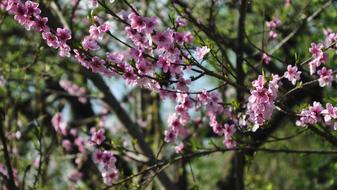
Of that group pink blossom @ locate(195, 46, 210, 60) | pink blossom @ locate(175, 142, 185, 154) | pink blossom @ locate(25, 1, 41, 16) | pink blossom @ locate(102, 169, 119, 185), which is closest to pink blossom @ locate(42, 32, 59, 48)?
pink blossom @ locate(25, 1, 41, 16)

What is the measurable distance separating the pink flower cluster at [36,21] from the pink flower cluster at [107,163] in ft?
3.80

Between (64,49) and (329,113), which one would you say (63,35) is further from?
(329,113)

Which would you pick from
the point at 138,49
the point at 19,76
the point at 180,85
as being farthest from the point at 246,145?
the point at 19,76

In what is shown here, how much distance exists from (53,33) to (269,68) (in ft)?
11.4

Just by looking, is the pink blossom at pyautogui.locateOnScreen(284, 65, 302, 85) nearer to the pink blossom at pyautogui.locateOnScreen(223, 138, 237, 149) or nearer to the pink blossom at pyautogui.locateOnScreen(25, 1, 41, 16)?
the pink blossom at pyautogui.locateOnScreen(223, 138, 237, 149)

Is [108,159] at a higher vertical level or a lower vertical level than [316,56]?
lower

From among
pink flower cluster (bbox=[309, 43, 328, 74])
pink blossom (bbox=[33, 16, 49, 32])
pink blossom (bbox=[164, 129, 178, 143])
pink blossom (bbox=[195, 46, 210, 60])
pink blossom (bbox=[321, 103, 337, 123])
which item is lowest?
pink blossom (bbox=[321, 103, 337, 123])

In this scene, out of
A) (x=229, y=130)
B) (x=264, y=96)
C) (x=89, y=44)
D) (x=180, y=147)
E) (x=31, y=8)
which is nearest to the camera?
(x=264, y=96)

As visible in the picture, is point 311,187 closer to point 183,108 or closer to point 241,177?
point 241,177

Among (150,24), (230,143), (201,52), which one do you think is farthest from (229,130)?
(150,24)

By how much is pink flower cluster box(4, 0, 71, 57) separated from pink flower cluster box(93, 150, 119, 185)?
3.80 feet

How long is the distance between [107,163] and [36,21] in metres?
1.38

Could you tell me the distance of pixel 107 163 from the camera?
4.22 m

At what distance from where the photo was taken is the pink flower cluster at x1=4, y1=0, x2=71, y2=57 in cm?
322
